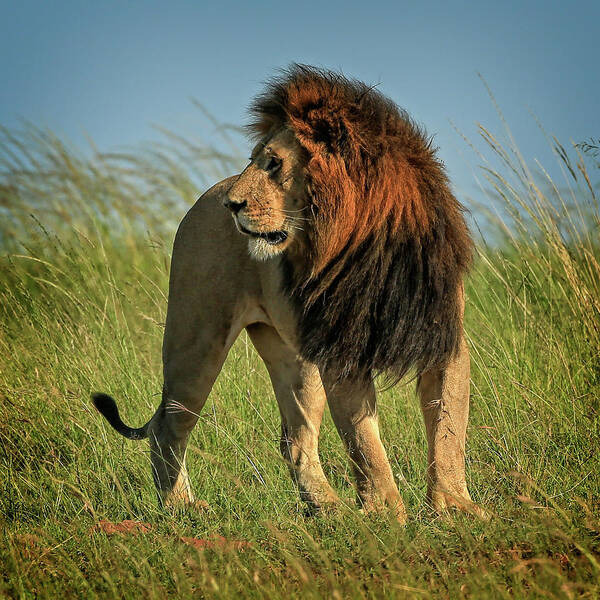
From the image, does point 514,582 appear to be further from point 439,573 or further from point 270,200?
point 270,200

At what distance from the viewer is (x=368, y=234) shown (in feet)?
10.5

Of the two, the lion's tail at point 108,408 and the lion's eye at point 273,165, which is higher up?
the lion's eye at point 273,165

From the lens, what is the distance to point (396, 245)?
3238 millimetres

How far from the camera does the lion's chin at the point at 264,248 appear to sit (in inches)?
128

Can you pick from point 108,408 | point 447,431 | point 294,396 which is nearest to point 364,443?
point 447,431

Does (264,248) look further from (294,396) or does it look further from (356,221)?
(294,396)

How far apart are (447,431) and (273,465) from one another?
1282mm

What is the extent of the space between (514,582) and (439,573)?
0.25 meters

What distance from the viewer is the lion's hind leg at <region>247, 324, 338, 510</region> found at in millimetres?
4109

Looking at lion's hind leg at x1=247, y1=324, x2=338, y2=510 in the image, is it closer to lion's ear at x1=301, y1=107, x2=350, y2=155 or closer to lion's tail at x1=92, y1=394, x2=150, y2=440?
lion's tail at x1=92, y1=394, x2=150, y2=440

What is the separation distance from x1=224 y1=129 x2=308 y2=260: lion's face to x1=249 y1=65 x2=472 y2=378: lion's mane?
0.05 meters

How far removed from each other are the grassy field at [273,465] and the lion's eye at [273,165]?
0.94 meters

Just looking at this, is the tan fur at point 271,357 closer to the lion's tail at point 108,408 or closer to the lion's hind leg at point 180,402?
the lion's hind leg at point 180,402

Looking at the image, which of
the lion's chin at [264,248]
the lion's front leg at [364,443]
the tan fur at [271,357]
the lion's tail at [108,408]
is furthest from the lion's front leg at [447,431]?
the lion's tail at [108,408]
